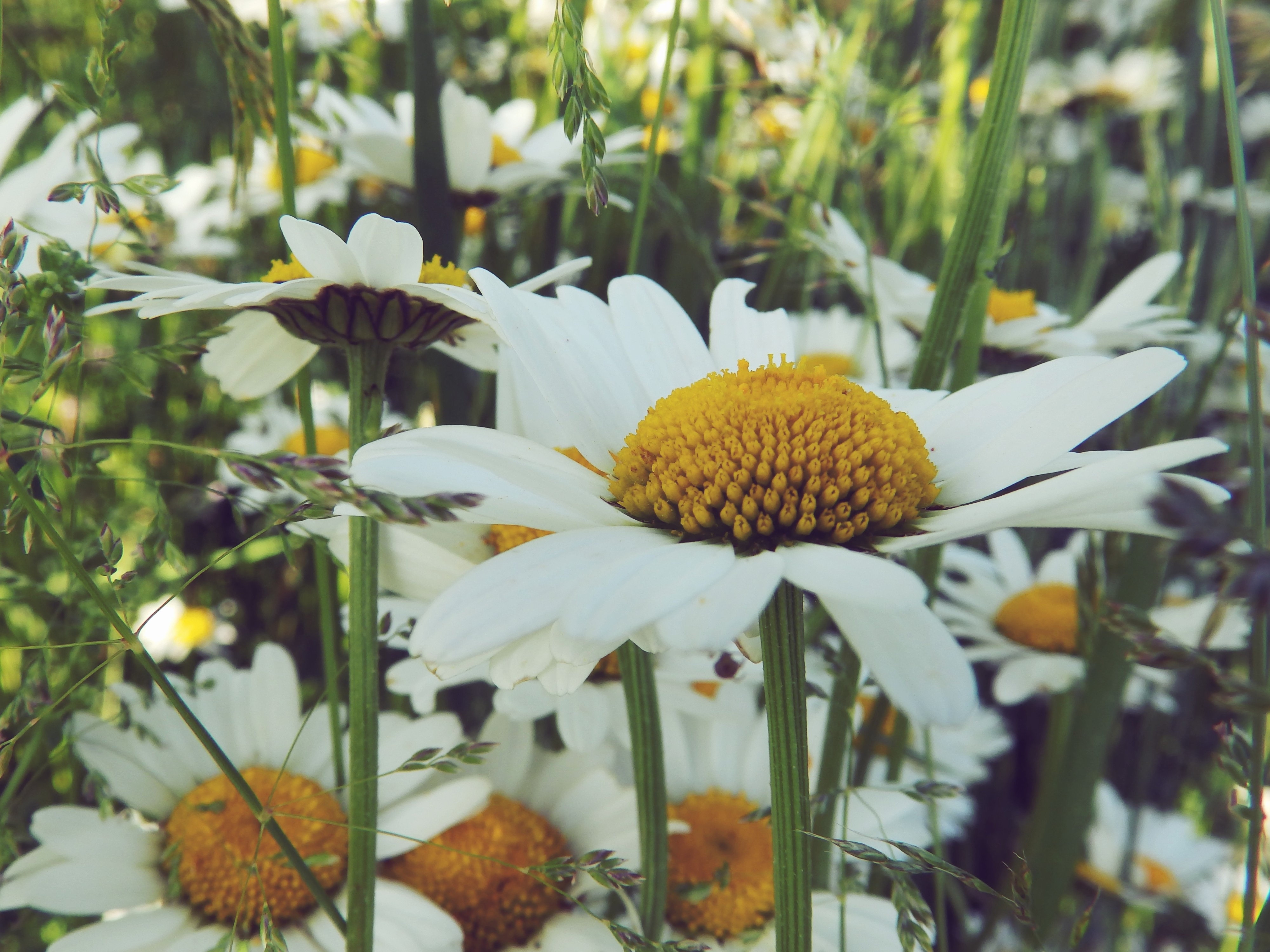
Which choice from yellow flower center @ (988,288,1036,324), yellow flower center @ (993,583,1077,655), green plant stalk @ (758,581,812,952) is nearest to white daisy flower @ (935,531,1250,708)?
yellow flower center @ (993,583,1077,655)

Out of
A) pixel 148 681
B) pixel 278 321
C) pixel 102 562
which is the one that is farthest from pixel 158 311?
pixel 148 681

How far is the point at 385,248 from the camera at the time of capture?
42cm

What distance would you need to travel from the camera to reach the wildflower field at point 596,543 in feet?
1.06

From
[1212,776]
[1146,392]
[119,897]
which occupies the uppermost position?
[1146,392]

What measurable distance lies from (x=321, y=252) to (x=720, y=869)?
1.14ft

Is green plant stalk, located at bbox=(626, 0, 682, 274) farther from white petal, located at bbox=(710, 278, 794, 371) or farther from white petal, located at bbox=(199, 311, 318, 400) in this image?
white petal, located at bbox=(199, 311, 318, 400)

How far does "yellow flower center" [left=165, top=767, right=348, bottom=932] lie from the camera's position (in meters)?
0.48

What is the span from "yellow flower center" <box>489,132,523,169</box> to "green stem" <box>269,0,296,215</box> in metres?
0.49

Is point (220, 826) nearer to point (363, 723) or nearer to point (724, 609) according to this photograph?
point (363, 723)

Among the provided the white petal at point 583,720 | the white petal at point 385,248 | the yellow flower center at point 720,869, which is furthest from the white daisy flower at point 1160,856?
the white petal at point 385,248

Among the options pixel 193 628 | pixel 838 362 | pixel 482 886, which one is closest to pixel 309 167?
pixel 193 628

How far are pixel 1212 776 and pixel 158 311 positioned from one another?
1265mm

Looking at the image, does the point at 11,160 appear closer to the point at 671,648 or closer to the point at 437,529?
the point at 437,529

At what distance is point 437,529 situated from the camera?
0.51 m
